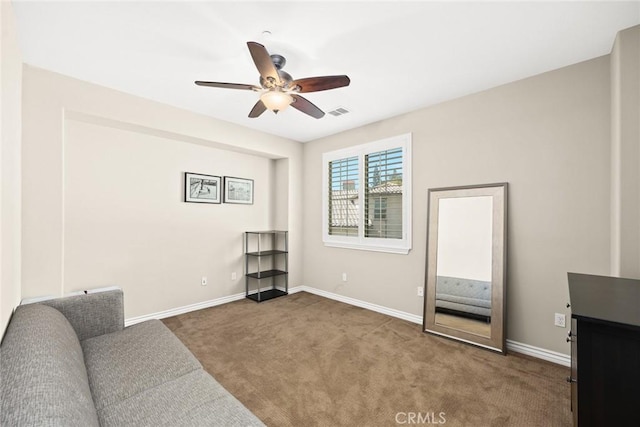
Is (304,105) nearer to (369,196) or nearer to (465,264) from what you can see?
(369,196)

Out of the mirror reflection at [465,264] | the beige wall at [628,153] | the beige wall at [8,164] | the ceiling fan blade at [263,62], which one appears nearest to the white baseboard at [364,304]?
the mirror reflection at [465,264]

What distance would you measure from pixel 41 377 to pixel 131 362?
26.2 inches

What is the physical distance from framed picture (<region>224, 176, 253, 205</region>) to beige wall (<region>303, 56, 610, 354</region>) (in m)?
2.51

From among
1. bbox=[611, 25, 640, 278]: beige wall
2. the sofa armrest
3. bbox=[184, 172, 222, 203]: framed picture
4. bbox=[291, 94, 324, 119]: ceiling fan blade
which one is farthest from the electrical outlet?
bbox=[184, 172, 222, 203]: framed picture

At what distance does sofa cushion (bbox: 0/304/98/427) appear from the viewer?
864 mm

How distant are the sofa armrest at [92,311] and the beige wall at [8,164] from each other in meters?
0.28

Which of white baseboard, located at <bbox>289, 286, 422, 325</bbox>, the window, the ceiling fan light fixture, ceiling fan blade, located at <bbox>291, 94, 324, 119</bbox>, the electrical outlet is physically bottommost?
white baseboard, located at <bbox>289, 286, 422, 325</bbox>

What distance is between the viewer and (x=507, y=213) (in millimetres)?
2742

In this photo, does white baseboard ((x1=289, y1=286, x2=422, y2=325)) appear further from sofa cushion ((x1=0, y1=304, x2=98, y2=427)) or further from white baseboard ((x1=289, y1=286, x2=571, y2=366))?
sofa cushion ((x1=0, y1=304, x2=98, y2=427))

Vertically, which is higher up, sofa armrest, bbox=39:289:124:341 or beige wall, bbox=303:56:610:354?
beige wall, bbox=303:56:610:354

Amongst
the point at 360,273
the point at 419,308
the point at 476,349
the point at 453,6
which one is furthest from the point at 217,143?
the point at 476,349

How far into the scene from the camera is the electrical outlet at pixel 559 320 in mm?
2443

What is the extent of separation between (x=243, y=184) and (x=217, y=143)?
2.62ft

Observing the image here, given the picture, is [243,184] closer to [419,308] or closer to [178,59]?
[178,59]
